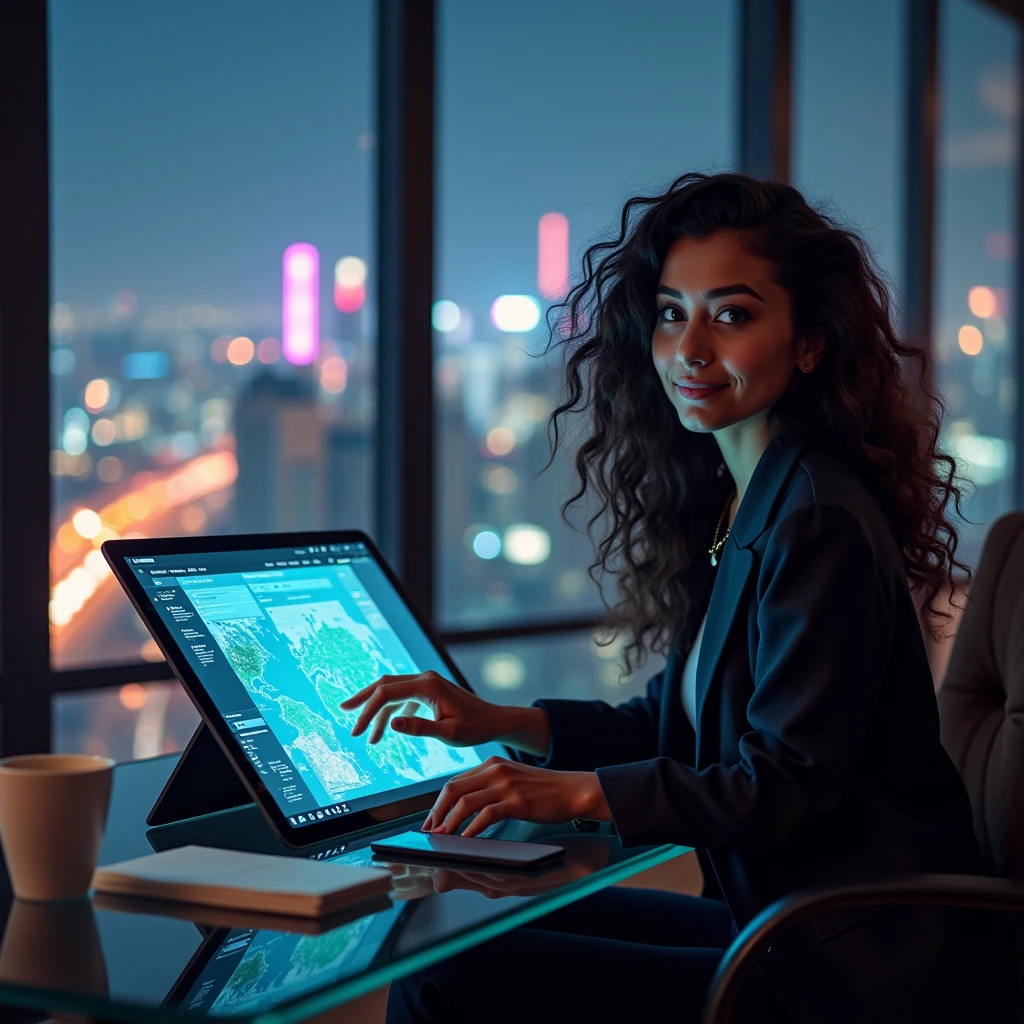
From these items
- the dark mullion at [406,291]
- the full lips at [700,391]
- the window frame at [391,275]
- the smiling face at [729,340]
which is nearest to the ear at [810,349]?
the smiling face at [729,340]

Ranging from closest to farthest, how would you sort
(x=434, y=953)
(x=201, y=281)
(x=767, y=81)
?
(x=434, y=953), (x=201, y=281), (x=767, y=81)

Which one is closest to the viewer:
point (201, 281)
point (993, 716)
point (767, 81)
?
point (993, 716)

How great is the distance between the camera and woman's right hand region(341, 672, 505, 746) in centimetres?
→ 149

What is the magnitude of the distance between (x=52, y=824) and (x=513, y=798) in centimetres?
46

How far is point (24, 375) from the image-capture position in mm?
2467

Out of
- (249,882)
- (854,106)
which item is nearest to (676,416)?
(249,882)

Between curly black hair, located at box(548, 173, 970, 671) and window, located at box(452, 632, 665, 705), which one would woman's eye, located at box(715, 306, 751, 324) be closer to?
curly black hair, located at box(548, 173, 970, 671)

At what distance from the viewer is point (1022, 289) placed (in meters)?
6.09

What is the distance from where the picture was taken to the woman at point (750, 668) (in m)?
1.38

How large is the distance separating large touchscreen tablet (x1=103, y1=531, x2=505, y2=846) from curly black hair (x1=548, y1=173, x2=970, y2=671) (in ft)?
1.46

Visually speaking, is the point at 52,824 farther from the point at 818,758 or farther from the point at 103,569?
the point at 103,569

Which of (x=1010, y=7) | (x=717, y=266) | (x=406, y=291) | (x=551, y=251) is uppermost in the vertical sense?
(x=1010, y=7)

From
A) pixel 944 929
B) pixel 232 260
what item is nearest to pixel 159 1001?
pixel 944 929

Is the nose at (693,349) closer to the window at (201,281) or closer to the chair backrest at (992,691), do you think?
the chair backrest at (992,691)
